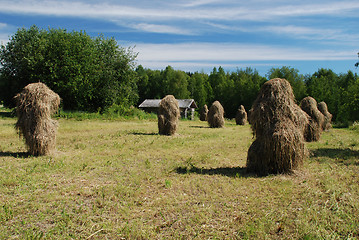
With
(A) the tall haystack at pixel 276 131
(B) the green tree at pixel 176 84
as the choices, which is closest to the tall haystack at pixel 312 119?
(A) the tall haystack at pixel 276 131

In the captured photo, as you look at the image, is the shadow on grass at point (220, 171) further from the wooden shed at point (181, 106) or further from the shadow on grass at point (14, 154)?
the wooden shed at point (181, 106)

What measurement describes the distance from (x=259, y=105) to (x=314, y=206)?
3.24m

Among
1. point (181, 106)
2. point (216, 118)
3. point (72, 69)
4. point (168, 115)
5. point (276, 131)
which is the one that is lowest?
point (216, 118)

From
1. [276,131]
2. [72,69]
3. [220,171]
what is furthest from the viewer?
[72,69]

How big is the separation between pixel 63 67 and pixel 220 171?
80.4ft

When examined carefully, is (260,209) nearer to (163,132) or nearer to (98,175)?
(98,175)

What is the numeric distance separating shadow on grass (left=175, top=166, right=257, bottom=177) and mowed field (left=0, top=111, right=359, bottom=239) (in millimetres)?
32

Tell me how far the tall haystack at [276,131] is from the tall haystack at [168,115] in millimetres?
9694

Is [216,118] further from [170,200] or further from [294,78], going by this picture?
[294,78]

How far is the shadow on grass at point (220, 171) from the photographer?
306 inches

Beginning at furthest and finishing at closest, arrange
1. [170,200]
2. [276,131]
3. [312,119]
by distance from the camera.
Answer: [312,119]
[276,131]
[170,200]

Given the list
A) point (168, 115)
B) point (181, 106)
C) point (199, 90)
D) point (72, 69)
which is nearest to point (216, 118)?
point (168, 115)

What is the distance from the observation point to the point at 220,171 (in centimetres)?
823

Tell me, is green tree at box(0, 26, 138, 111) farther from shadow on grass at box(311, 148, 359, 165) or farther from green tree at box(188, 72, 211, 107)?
green tree at box(188, 72, 211, 107)
